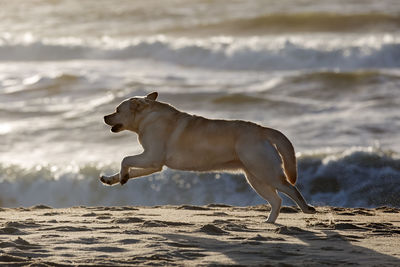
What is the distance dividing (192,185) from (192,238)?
5.82 m

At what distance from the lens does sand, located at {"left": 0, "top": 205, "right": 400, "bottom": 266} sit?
5676 millimetres

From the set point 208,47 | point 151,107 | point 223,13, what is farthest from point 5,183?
point 223,13

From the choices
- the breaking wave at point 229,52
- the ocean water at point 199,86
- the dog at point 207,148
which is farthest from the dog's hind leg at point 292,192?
the breaking wave at point 229,52

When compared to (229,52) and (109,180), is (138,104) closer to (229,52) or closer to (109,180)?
(109,180)

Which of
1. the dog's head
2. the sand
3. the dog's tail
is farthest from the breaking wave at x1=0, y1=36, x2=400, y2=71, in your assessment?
the dog's tail

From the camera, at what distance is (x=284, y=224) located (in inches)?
290

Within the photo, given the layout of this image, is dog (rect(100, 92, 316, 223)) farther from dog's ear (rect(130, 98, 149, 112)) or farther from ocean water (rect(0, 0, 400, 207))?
ocean water (rect(0, 0, 400, 207))

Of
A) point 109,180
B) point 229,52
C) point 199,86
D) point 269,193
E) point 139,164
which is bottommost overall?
point 269,193

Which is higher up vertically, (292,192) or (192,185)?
(292,192)

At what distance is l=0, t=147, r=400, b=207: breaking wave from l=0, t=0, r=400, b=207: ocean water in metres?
0.02

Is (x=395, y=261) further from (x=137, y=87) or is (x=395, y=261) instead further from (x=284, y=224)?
(x=137, y=87)

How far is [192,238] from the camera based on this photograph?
641 cm

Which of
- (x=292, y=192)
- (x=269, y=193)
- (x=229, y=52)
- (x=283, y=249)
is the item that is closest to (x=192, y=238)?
(x=283, y=249)

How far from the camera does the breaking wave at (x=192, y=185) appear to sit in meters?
11.9
